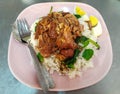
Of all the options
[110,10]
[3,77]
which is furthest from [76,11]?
[3,77]

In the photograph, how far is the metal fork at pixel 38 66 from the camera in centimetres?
64

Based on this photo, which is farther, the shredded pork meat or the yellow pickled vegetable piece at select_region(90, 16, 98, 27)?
the yellow pickled vegetable piece at select_region(90, 16, 98, 27)

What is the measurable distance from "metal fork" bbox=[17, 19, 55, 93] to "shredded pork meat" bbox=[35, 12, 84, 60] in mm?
43

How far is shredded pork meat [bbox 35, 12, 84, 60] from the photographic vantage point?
0.72 metres

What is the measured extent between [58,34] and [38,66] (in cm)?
13

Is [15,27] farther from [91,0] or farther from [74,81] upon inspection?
[91,0]

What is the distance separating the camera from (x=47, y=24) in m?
0.76

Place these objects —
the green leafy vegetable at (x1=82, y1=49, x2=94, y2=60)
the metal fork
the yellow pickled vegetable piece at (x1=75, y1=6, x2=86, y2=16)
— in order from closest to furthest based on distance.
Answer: the metal fork, the green leafy vegetable at (x1=82, y1=49, x2=94, y2=60), the yellow pickled vegetable piece at (x1=75, y1=6, x2=86, y2=16)

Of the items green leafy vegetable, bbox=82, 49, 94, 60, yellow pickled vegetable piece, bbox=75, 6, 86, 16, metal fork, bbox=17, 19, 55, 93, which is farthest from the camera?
yellow pickled vegetable piece, bbox=75, 6, 86, 16

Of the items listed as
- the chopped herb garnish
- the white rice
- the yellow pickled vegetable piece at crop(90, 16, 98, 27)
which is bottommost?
the white rice

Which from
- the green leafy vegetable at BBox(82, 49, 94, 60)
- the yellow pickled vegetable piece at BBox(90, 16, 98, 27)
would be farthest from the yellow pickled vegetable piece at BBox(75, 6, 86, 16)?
the green leafy vegetable at BBox(82, 49, 94, 60)

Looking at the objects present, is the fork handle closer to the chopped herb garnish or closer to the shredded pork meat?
the shredded pork meat

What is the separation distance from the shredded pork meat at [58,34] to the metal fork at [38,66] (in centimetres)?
4

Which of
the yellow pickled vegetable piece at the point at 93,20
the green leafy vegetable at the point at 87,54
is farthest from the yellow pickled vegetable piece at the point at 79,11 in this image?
the green leafy vegetable at the point at 87,54
